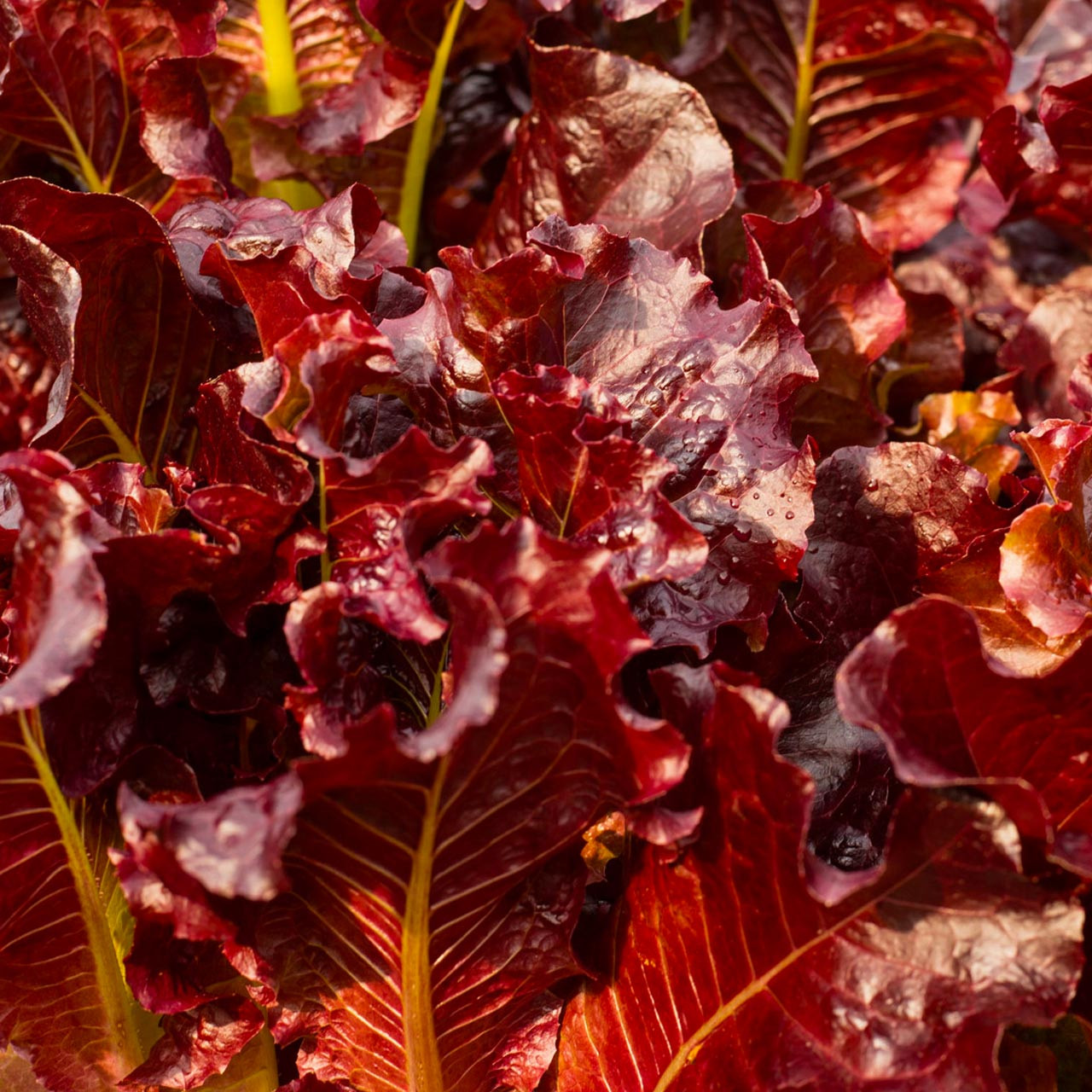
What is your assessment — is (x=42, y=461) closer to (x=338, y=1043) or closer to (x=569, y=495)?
(x=569, y=495)

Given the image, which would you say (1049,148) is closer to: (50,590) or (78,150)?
(78,150)

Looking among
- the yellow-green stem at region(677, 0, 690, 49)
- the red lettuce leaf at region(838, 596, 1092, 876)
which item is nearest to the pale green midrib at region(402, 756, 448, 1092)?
the red lettuce leaf at region(838, 596, 1092, 876)

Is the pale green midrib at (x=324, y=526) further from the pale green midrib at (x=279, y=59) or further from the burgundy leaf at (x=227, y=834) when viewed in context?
the pale green midrib at (x=279, y=59)

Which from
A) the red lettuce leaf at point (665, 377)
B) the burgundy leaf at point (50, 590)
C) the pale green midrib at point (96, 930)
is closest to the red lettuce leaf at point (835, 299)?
the red lettuce leaf at point (665, 377)

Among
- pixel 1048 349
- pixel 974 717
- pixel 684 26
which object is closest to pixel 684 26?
pixel 684 26

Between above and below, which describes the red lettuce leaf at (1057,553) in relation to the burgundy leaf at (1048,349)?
above
